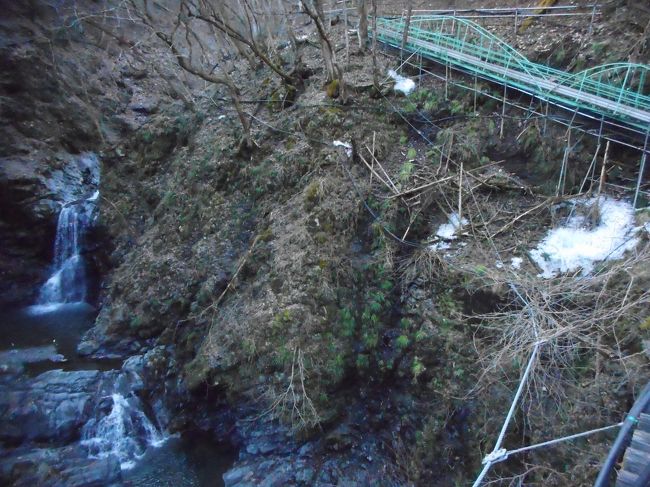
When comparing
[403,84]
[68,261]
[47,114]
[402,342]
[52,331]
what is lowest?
[52,331]

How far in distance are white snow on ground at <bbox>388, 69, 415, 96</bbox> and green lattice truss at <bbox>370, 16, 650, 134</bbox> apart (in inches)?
29.0

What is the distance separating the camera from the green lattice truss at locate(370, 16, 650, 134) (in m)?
6.08

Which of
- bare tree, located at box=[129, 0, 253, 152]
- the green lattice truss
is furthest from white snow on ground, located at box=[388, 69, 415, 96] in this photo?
bare tree, located at box=[129, 0, 253, 152]

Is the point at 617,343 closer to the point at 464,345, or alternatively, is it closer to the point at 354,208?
the point at 464,345

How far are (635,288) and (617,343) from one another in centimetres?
73

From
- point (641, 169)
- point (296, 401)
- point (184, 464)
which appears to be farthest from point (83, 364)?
point (641, 169)

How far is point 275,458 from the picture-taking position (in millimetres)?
6211

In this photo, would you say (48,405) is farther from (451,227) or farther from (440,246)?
(451,227)

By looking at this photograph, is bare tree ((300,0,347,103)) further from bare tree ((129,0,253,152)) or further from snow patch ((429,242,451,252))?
snow patch ((429,242,451,252))

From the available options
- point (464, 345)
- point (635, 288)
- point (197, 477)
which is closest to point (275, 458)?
point (197, 477)

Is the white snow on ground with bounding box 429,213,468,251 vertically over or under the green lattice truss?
under

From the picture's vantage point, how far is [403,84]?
356 inches

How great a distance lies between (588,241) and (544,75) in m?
3.37

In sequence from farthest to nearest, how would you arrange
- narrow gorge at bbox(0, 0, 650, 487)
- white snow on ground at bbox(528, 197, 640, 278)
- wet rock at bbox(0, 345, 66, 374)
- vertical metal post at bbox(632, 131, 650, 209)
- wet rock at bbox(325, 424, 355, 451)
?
wet rock at bbox(0, 345, 66, 374), wet rock at bbox(325, 424, 355, 451), vertical metal post at bbox(632, 131, 650, 209), white snow on ground at bbox(528, 197, 640, 278), narrow gorge at bbox(0, 0, 650, 487)
